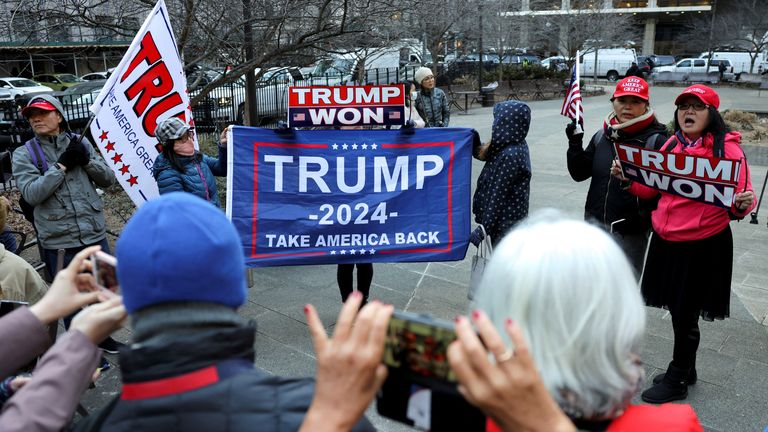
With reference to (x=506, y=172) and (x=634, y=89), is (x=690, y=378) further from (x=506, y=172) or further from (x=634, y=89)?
(x=634, y=89)

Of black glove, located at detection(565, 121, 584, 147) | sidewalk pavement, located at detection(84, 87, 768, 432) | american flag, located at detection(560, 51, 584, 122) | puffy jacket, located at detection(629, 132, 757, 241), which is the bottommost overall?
sidewalk pavement, located at detection(84, 87, 768, 432)

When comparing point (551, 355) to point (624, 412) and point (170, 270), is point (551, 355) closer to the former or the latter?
point (624, 412)

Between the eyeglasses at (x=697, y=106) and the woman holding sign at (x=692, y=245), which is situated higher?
the eyeglasses at (x=697, y=106)

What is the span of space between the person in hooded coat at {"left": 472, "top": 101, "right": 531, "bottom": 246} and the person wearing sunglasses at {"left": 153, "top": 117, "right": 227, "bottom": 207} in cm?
198

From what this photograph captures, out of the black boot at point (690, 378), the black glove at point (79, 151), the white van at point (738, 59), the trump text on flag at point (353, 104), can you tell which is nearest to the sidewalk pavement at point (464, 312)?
the black boot at point (690, 378)

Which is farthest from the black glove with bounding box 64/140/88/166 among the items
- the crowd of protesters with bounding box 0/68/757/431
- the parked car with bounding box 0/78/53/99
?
the parked car with bounding box 0/78/53/99

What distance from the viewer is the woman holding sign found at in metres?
3.74

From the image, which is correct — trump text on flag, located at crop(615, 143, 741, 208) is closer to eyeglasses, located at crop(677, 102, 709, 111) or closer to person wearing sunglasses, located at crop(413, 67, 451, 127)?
eyeglasses, located at crop(677, 102, 709, 111)

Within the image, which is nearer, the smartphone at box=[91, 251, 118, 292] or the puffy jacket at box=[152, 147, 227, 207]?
the smartphone at box=[91, 251, 118, 292]

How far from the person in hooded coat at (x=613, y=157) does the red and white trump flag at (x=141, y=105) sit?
9.77ft

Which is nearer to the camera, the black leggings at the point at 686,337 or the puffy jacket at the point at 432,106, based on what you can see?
the black leggings at the point at 686,337

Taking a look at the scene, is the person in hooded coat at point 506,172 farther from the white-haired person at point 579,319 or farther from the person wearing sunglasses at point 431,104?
the person wearing sunglasses at point 431,104

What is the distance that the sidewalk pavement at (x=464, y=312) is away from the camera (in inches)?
155

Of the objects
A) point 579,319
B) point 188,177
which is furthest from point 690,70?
point 579,319
